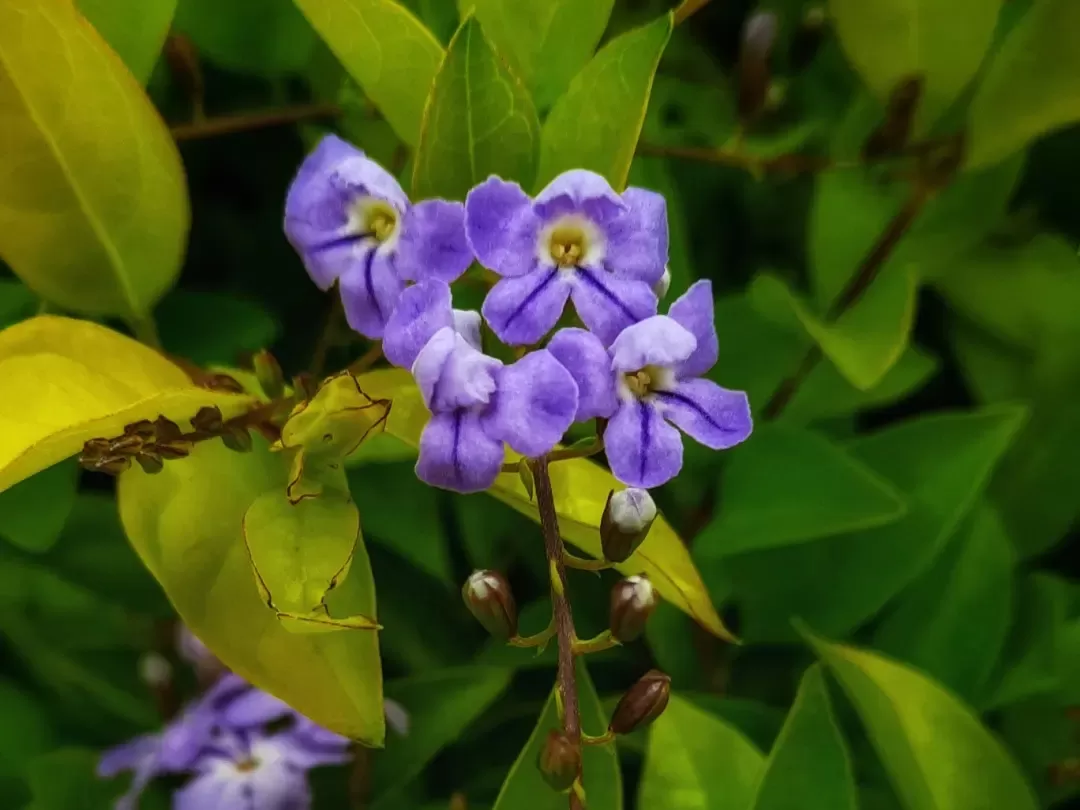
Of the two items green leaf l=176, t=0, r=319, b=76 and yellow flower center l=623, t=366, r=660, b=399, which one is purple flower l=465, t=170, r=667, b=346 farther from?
green leaf l=176, t=0, r=319, b=76

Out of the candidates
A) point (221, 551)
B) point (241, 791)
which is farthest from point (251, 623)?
point (241, 791)

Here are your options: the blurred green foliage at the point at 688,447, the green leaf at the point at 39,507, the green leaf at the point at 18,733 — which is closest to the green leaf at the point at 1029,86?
the blurred green foliage at the point at 688,447

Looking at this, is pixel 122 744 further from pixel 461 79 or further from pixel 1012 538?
pixel 1012 538

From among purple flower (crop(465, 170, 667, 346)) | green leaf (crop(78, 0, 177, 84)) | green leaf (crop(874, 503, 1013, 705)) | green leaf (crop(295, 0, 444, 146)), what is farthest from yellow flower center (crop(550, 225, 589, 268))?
green leaf (crop(874, 503, 1013, 705))

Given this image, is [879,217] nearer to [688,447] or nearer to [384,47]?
[688,447]

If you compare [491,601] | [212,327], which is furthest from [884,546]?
[212,327]
